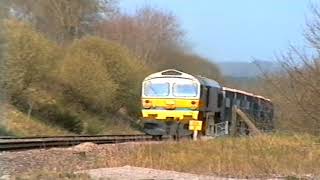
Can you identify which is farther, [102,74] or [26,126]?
[102,74]

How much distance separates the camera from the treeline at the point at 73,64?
3975 cm

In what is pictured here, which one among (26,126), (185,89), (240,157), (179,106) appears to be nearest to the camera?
(240,157)

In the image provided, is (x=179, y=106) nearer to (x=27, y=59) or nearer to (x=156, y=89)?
(x=156, y=89)

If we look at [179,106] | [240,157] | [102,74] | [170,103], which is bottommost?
Answer: [240,157]

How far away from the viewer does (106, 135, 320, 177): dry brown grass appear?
13.6 m

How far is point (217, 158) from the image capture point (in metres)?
15.3

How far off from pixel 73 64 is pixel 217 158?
102 ft

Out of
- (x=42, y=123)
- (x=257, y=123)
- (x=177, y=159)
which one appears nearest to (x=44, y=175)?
(x=177, y=159)

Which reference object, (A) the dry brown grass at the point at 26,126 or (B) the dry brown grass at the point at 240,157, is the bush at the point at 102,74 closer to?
(A) the dry brown grass at the point at 26,126

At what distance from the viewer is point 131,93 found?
4981cm

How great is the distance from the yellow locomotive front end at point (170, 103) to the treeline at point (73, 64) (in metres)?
7.01

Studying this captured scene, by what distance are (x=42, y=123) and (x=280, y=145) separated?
2371cm

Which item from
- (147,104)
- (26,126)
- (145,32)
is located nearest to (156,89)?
(147,104)

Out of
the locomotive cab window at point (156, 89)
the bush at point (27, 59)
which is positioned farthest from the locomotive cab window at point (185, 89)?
the bush at point (27, 59)
